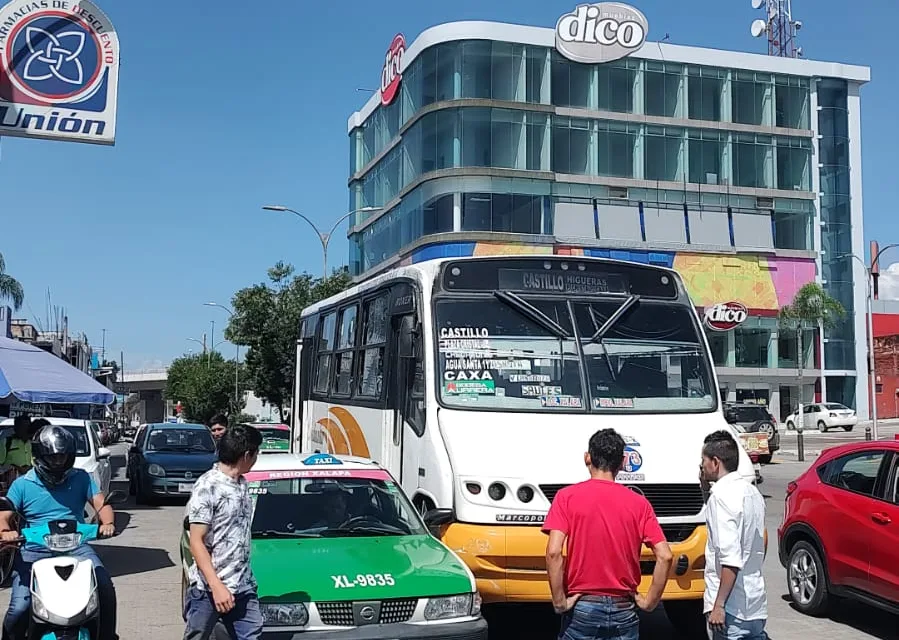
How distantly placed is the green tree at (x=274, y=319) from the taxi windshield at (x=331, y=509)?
29.1 metres

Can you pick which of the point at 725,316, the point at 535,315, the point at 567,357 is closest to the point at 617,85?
the point at 725,316

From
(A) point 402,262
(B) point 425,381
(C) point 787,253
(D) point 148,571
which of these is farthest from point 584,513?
(C) point 787,253

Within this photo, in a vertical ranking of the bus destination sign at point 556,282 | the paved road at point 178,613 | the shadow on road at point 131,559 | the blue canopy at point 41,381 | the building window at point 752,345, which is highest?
the building window at point 752,345

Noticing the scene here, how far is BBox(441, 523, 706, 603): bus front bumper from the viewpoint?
293 inches

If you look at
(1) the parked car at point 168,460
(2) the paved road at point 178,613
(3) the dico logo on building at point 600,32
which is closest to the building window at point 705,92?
(3) the dico logo on building at point 600,32

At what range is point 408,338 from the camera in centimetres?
905

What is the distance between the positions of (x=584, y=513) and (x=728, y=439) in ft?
3.19

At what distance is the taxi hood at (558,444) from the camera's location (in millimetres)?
7812

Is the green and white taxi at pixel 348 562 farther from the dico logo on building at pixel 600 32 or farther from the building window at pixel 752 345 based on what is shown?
the building window at pixel 752 345

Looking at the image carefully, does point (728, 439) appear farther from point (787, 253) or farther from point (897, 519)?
point (787, 253)

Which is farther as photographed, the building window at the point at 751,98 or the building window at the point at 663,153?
the building window at the point at 751,98

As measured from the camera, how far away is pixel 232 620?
5246 millimetres

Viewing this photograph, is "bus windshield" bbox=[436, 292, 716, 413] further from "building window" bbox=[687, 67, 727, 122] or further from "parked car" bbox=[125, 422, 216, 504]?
"building window" bbox=[687, 67, 727, 122]

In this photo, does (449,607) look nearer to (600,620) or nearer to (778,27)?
(600,620)
